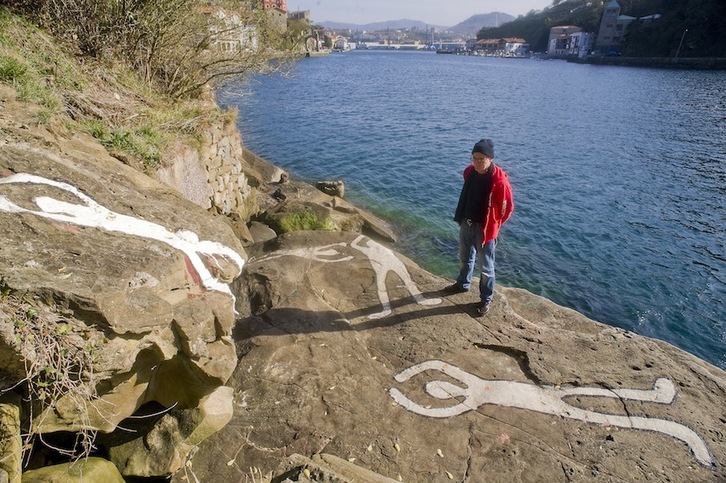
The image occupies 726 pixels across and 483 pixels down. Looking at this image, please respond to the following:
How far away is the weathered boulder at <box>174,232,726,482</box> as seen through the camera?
4.12 metres

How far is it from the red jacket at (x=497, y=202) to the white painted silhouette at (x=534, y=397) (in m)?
2.05

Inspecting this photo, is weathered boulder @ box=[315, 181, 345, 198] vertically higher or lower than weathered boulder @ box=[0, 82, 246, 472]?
lower

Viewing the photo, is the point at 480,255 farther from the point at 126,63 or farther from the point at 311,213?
the point at 126,63

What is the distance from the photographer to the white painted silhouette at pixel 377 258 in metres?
6.81

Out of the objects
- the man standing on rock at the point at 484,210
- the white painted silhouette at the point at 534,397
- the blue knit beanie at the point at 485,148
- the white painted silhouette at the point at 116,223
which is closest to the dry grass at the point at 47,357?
the white painted silhouette at the point at 116,223

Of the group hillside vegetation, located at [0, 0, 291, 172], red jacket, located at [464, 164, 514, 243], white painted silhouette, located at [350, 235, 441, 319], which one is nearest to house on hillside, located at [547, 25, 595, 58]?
hillside vegetation, located at [0, 0, 291, 172]

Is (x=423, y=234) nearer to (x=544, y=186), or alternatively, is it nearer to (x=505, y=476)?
(x=544, y=186)

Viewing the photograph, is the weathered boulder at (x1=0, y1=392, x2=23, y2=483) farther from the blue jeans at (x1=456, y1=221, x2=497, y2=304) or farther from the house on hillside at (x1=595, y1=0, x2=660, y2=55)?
the house on hillside at (x1=595, y1=0, x2=660, y2=55)

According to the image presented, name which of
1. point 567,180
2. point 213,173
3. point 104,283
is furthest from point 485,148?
Result: point 567,180

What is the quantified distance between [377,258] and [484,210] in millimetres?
2584

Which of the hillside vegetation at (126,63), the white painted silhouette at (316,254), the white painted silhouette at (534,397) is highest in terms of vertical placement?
the hillside vegetation at (126,63)

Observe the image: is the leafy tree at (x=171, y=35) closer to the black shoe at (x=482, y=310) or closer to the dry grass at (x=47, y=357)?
the dry grass at (x=47, y=357)

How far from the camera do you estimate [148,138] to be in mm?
6758

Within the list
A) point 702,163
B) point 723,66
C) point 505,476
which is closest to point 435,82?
point 702,163
